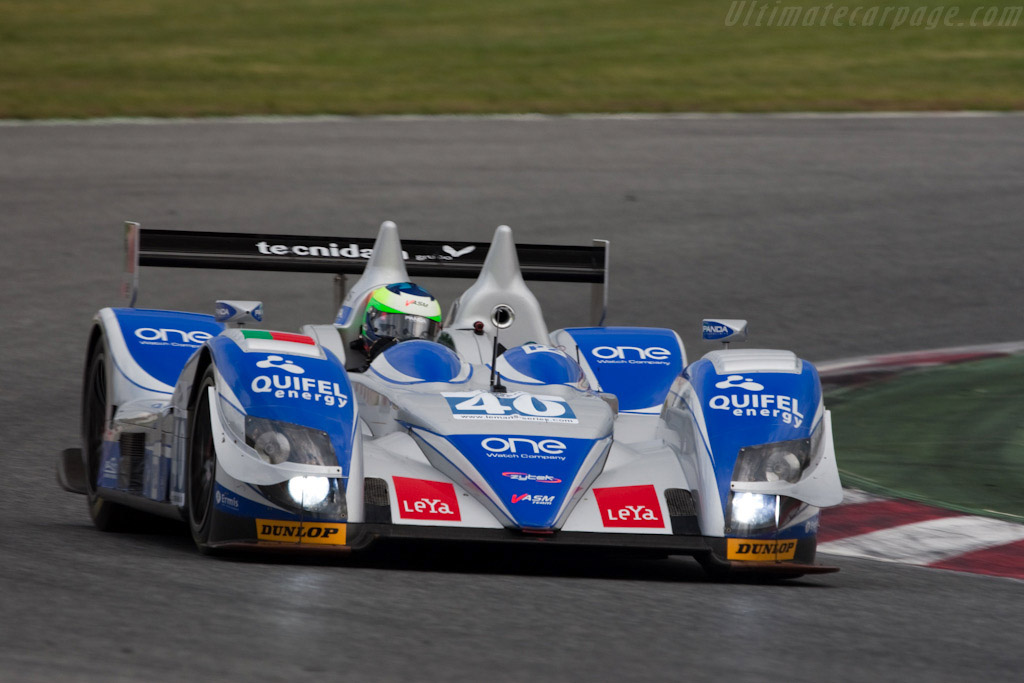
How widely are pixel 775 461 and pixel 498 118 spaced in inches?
602

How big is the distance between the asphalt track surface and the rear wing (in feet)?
3.91

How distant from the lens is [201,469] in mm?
5797

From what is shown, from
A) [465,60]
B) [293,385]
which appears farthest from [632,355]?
[465,60]

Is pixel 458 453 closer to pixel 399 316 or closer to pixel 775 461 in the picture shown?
pixel 775 461

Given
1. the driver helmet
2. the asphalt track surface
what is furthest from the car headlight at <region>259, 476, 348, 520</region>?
the driver helmet

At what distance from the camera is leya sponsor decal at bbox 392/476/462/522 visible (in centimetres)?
554

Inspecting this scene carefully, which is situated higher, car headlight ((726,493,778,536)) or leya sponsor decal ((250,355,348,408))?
leya sponsor decal ((250,355,348,408))

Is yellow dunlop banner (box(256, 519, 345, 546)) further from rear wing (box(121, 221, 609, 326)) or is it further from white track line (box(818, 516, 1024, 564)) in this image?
rear wing (box(121, 221, 609, 326))

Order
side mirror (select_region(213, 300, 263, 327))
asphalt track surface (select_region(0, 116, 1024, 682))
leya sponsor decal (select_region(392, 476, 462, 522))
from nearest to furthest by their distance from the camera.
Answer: asphalt track surface (select_region(0, 116, 1024, 682)) < leya sponsor decal (select_region(392, 476, 462, 522)) < side mirror (select_region(213, 300, 263, 327))

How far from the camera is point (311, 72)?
23531 mm

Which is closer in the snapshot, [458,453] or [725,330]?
[458,453]

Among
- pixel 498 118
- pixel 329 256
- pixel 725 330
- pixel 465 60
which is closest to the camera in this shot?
pixel 725 330

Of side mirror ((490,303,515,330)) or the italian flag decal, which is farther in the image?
side mirror ((490,303,515,330))

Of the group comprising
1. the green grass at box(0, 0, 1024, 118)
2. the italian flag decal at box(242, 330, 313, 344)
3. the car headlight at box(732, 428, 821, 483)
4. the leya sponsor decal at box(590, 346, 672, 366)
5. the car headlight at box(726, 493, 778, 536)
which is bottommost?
the car headlight at box(726, 493, 778, 536)
